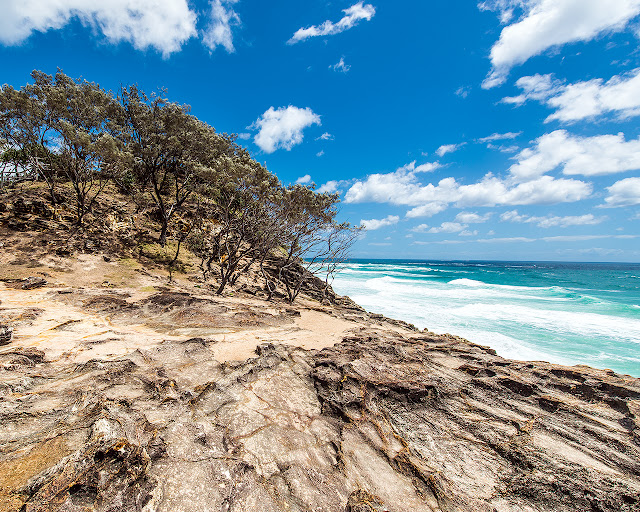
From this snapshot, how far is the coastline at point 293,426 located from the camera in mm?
2660

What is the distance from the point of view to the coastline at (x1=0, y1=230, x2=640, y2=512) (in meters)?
2.66

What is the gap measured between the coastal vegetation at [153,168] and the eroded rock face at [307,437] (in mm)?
10147

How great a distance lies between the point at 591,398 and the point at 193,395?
7.24 metres

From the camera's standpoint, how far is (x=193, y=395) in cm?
423

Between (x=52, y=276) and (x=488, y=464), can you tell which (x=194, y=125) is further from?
(x=488, y=464)

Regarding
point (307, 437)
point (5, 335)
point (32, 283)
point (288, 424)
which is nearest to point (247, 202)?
point (32, 283)

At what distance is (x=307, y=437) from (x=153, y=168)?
20876mm

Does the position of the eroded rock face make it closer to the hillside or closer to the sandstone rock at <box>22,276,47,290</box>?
the hillside

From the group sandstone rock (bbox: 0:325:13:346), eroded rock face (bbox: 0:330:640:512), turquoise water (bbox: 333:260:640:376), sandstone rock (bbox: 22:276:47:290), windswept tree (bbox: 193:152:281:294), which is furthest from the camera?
windswept tree (bbox: 193:152:281:294)

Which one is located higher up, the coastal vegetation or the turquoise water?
the coastal vegetation

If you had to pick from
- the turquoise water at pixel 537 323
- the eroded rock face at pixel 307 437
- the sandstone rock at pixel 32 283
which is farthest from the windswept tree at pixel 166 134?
the eroded rock face at pixel 307 437

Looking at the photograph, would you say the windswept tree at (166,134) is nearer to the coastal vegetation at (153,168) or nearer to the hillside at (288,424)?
the coastal vegetation at (153,168)

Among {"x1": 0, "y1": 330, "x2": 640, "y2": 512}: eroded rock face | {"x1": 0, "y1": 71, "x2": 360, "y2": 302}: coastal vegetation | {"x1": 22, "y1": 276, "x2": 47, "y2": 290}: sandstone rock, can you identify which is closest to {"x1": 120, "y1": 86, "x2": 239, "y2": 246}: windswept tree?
{"x1": 0, "y1": 71, "x2": 360, "y2": 302}: coastal vegetation

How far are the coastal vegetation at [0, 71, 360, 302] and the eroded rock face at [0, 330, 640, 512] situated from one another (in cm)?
1015
